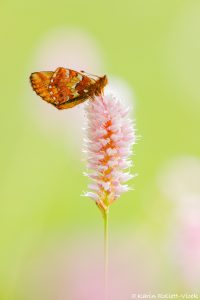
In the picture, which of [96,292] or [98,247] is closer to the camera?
[96,292]

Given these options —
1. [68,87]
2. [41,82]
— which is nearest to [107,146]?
[68,87]

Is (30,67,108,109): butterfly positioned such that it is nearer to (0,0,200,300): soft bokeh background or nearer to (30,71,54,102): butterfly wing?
(30,71,54,102): butterfly wing

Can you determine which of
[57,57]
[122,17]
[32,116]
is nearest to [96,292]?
[32,116]

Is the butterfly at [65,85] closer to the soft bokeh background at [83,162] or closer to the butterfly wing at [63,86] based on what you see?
the butterfly wing at [63,86]

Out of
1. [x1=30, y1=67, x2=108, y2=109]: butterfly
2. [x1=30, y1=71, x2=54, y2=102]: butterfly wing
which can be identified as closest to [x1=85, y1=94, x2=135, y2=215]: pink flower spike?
[x1=30, y1=67, x2=108, y2=109]: butterfly

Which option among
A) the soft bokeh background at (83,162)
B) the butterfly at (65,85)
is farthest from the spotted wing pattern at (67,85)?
the soft bokeh background at (83,162)

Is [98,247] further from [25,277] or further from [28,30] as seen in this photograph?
[28,30]
